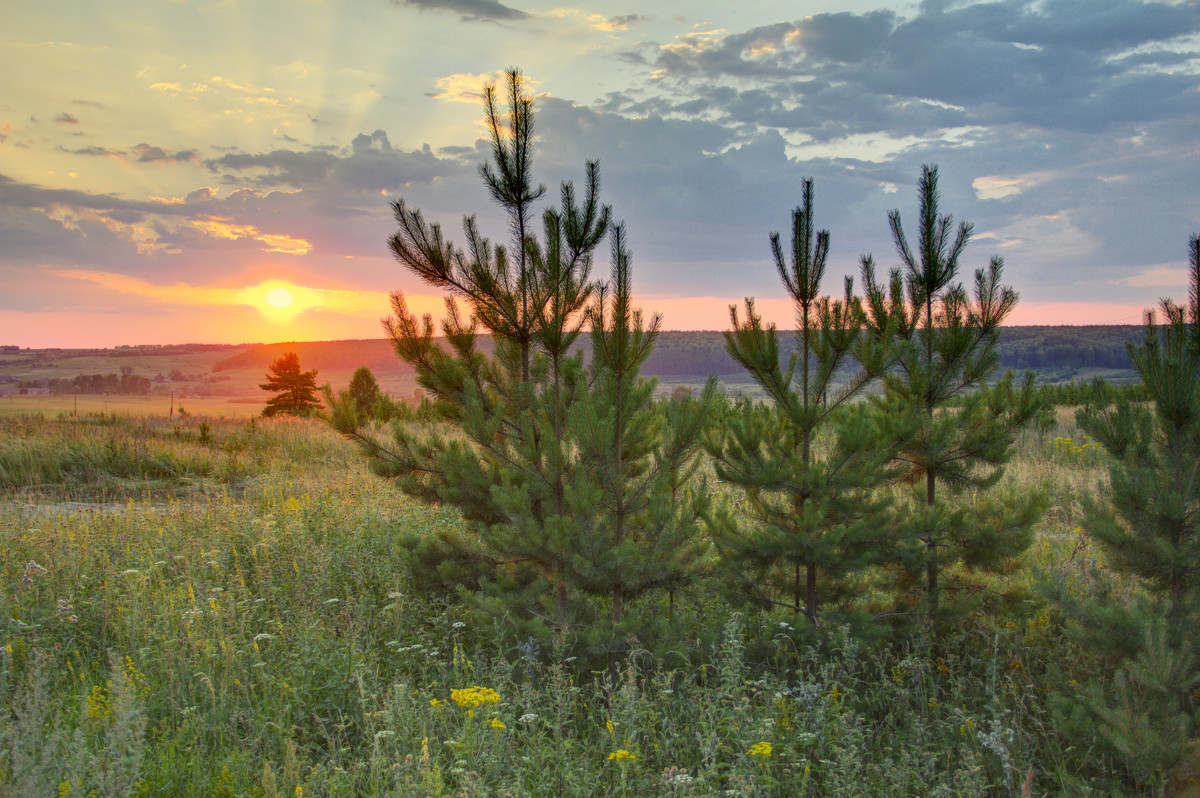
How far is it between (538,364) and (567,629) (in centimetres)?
208

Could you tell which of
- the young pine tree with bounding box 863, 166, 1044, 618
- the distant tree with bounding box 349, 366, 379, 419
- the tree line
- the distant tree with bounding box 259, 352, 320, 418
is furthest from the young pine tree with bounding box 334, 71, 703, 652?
the tree line

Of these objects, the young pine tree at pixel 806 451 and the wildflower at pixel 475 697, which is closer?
the wildflower at pixel 475 697

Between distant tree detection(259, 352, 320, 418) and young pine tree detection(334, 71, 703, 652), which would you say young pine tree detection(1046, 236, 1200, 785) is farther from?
distant tree detection(259, 352, 320, 418)

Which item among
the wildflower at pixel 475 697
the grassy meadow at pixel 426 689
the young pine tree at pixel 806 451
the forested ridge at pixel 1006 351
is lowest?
the grassy meadow at pixel 426 689

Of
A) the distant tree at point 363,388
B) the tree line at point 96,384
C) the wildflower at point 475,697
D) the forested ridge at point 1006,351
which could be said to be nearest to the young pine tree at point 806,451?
the wildflower at point 475,697

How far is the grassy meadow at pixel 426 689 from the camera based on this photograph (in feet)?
9.57

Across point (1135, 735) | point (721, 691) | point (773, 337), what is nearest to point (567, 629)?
point (721, 691)

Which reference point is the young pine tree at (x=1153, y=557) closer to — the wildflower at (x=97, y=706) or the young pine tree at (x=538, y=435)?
the young pine tree at (x=538, y=435)

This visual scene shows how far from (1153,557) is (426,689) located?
157 inches

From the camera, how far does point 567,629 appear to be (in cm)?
411

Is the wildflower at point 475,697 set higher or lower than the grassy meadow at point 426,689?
higher

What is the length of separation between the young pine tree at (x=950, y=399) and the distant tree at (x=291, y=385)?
3360cm

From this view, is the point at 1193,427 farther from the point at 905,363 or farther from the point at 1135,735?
the point at 905,363

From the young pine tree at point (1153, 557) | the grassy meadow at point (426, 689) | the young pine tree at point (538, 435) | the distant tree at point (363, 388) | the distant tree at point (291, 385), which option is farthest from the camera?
the distant tree at point (291, 385)
